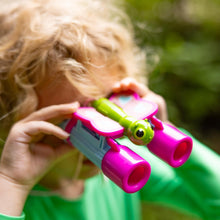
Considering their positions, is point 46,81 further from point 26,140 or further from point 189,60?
point 189,60

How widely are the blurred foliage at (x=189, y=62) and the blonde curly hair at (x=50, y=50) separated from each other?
39.3 inches

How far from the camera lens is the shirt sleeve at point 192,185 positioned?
0.88 metres

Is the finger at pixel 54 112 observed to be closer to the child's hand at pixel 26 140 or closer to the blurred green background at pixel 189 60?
the child's hand at pixel 26 140

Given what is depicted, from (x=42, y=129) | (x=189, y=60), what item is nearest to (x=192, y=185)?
(x=42, y=129)

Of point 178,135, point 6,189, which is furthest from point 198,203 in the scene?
point 6,189

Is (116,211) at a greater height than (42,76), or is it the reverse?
(42,76)

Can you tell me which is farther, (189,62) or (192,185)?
(189,62)

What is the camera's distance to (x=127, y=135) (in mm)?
500

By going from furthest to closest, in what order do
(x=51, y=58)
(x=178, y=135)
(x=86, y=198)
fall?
1. (x=86, y=198)
2. (x=51, y=58)
3. (x=178, y=135)

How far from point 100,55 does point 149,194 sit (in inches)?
20.4

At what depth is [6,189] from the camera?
0.61 m

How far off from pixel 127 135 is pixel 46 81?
0.26 m

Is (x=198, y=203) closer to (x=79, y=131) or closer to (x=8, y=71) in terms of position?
(x=79, y=131)

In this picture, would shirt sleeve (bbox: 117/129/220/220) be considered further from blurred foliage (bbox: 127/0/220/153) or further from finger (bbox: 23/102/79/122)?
blurred foliage (bbox: 127/0/220/153)
